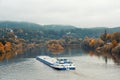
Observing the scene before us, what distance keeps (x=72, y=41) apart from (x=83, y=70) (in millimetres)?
129194

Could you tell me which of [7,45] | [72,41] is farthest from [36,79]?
[72,41]

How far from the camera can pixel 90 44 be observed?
5522 inches

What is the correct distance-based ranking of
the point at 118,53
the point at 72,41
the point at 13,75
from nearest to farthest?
1. the point at 13,75
2. the point at 118,53
3. the point at 72,41

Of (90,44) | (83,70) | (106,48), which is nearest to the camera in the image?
(83,70)

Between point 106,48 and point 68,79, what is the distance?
59.6 m

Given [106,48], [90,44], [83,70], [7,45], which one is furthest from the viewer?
[90,44]

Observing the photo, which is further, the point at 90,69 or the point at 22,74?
the point at 90,69

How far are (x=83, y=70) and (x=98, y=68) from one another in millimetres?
4163

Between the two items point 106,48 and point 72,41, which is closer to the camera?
point 106,48

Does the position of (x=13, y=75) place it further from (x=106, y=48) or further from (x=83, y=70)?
(x=106, y=48)

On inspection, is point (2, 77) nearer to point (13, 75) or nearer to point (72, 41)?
point (13, 75)

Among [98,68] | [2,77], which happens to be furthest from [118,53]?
[2,77]

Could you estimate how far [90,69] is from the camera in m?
67.3

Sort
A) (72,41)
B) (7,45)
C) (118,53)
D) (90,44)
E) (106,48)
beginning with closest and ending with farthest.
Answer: (118,53)
(106,48)
(7,45)
(90,44)
(72,41)
